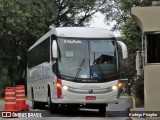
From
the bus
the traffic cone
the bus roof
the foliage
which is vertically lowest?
the traffic cone

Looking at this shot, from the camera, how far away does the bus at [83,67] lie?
1881 centimetres

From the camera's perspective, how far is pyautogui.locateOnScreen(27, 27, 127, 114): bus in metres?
18.8

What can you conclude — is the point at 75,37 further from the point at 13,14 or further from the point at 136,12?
the point at 13,14

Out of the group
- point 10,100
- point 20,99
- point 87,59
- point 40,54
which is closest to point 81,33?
point 87,59

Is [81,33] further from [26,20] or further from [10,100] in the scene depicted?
[26,20]

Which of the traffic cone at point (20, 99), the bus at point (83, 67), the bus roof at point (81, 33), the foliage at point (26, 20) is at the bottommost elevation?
the traffic cone at point (20, 99)

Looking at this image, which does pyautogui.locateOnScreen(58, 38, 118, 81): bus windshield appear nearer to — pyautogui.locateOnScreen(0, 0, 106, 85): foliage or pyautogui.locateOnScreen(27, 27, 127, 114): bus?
pyautogui.locateOnScreen(27, 27, 127, 114): bus

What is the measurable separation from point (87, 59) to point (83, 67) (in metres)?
0.39

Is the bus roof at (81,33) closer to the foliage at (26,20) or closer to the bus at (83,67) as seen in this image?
the bus at (83,67)

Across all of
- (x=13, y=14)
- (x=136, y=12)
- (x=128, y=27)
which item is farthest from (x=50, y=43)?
(x=13, y=14)

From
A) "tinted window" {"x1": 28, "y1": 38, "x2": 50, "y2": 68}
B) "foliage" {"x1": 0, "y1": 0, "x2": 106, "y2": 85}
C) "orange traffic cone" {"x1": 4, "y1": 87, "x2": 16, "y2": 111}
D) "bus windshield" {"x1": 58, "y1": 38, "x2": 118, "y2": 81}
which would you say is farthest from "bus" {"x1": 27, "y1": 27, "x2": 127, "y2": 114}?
"foliage" {"x1": 0, "y1": 0, "x2": 106, "y2": 85}

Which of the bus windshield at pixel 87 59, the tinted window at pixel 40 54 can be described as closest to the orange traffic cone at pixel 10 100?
the tinted window at pixel 40 54

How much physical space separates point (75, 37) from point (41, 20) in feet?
107

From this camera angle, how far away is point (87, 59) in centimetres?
1925
